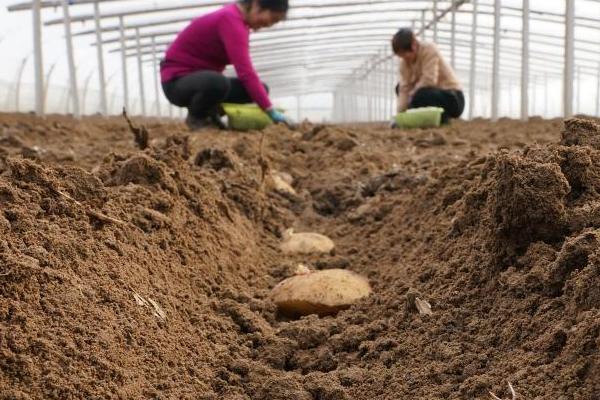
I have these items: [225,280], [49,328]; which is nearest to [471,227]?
[225,280]

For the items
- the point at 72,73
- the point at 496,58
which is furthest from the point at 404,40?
the point at 72,73

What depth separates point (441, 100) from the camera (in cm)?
813

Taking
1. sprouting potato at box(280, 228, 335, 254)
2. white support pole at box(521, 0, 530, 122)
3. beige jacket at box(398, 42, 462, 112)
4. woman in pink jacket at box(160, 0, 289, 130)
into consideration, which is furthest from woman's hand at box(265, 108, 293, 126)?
white support pole at box(521, 0, 530, 122)

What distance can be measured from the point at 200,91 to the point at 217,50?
438 millimetres

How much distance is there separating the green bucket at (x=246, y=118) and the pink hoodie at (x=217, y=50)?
393 mm

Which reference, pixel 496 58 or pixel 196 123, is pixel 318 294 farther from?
pixel 496 58

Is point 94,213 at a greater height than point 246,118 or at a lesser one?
greater

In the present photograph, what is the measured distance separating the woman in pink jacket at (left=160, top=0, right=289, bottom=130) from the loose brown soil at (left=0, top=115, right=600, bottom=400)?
10.8 ft

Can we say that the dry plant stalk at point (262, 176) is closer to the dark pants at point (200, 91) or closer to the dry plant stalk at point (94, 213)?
the dry plant stalk at point (94, 213)

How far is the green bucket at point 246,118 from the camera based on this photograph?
680cm

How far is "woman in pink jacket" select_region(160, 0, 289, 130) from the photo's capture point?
20.0ft

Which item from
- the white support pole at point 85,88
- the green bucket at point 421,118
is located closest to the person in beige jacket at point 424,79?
the green bucket at point 421,118

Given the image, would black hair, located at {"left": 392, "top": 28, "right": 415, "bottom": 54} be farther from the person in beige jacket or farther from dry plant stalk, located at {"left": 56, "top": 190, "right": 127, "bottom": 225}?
dry plant stalk, located at {"left": 56, "top": 190, "right": 127, "bottom": 225}

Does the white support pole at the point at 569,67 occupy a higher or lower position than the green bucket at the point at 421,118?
higher
